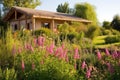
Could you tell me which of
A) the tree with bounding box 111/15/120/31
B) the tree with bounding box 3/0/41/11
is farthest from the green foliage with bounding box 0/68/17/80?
the tree with bounding box 3/0/41/11

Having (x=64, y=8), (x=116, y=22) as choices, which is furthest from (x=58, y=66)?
(x=64, y=8)

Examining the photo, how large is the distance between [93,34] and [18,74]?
62.1ft

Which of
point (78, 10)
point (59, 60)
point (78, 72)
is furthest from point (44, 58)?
point (78, 10)

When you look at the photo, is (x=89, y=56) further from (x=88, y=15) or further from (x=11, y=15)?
(x=88, y=15)

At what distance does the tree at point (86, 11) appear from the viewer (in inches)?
1618

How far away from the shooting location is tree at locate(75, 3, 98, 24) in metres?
41.1

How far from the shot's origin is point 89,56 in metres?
8.55

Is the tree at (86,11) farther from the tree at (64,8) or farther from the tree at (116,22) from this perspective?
the tree at (64,8)

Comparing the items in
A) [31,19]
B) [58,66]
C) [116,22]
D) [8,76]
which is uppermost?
[58,66]

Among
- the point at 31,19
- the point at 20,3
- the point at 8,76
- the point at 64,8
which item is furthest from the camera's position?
the point at 64,8

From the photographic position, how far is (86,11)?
137 feet

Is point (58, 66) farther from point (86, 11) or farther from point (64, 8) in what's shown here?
point (64, 8)

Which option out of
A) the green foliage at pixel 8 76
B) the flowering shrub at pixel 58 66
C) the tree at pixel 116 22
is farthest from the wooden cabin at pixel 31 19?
the green foliage at pixel 8 76

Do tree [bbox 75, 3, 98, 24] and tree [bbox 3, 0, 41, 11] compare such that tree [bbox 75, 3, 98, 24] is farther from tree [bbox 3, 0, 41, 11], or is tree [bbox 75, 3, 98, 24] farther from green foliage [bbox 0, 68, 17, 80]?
green foliage [bbox 0, 68, 17, 80]
